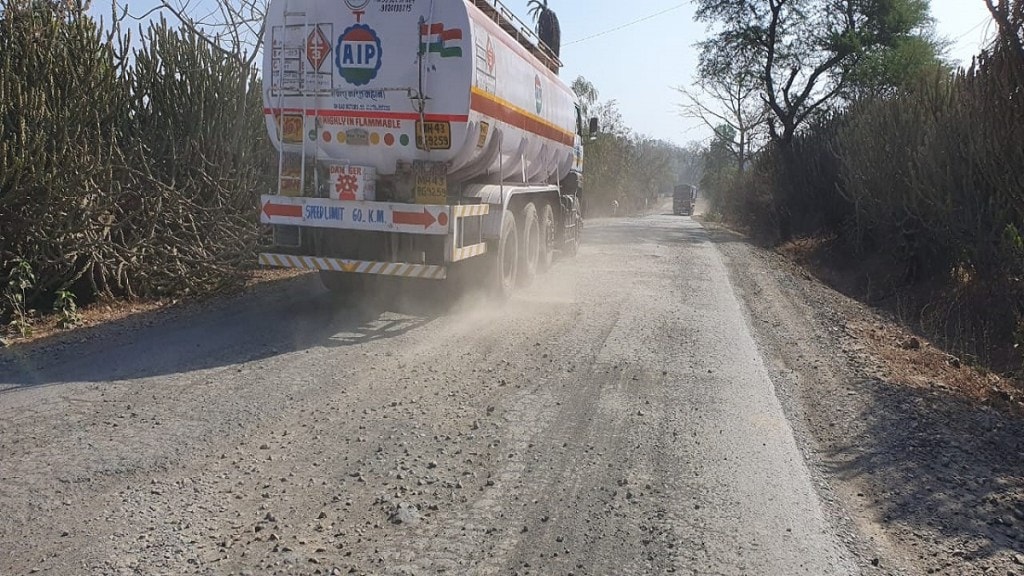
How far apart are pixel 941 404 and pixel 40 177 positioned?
867 centimetres

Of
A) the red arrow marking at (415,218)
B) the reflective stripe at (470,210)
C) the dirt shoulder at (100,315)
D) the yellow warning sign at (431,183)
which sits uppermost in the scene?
the yellow warning sign at (431,183)

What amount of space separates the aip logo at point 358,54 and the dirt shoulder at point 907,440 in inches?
195

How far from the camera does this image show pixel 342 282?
10.2m

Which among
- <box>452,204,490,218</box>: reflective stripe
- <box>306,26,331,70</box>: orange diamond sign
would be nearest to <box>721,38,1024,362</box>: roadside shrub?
<box>452,204,490,218</box>: reflective stripe

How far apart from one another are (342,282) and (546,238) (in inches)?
172

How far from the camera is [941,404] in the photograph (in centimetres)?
664

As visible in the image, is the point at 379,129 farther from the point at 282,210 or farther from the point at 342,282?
the point at 342,282

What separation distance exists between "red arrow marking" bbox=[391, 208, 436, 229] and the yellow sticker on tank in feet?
2.23

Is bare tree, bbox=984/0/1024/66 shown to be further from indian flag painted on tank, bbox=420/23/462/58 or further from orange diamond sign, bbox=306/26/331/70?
orange diamond sign, bbox=306/26/331/70

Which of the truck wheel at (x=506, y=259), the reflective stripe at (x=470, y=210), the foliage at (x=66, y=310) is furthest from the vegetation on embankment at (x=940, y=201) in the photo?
the foliage at (x=66, y=310)

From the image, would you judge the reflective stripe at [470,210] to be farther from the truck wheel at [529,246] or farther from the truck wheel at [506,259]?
the truck wheel at [529,246]

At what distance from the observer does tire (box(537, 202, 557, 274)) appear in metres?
13.2

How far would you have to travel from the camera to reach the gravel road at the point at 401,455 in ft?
12.4

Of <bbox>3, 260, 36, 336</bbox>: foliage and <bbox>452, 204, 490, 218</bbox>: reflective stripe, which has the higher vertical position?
<bbox>452, 204, 490, 218</bbox>: reflective stripe
